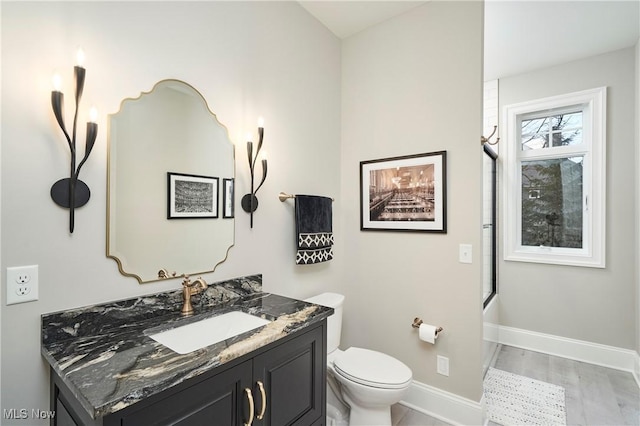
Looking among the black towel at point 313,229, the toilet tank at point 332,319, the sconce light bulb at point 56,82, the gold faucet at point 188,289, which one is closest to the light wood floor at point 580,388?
the toilet tank at point 332,319

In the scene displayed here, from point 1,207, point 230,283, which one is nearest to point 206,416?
point 230,283

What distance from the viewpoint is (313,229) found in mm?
2061

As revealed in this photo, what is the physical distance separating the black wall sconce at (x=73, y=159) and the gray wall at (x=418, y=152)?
178cm

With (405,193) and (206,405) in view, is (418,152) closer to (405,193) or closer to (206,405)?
(405,193)

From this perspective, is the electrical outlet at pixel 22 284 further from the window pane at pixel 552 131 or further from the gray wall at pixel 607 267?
the window pane at pixel 552 131

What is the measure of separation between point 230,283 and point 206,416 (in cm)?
75

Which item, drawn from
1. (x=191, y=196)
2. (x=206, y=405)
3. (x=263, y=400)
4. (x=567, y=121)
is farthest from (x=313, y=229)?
(x=567, y=121)

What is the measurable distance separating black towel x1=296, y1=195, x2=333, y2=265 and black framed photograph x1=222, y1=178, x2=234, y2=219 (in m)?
0.47

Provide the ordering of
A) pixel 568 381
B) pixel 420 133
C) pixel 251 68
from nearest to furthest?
pixel 251 68
pixel 420 133
pixel 568 381

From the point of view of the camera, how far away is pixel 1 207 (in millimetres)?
952

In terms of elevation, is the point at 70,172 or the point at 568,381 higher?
the point at 70,172

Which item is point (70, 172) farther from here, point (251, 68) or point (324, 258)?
point (324, 258)

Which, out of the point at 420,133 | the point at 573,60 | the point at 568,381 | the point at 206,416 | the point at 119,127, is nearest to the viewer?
the point at 206,416

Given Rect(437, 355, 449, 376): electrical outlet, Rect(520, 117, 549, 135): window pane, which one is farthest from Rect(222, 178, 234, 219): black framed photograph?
Rect(520, 117, 549, 135): window pane
